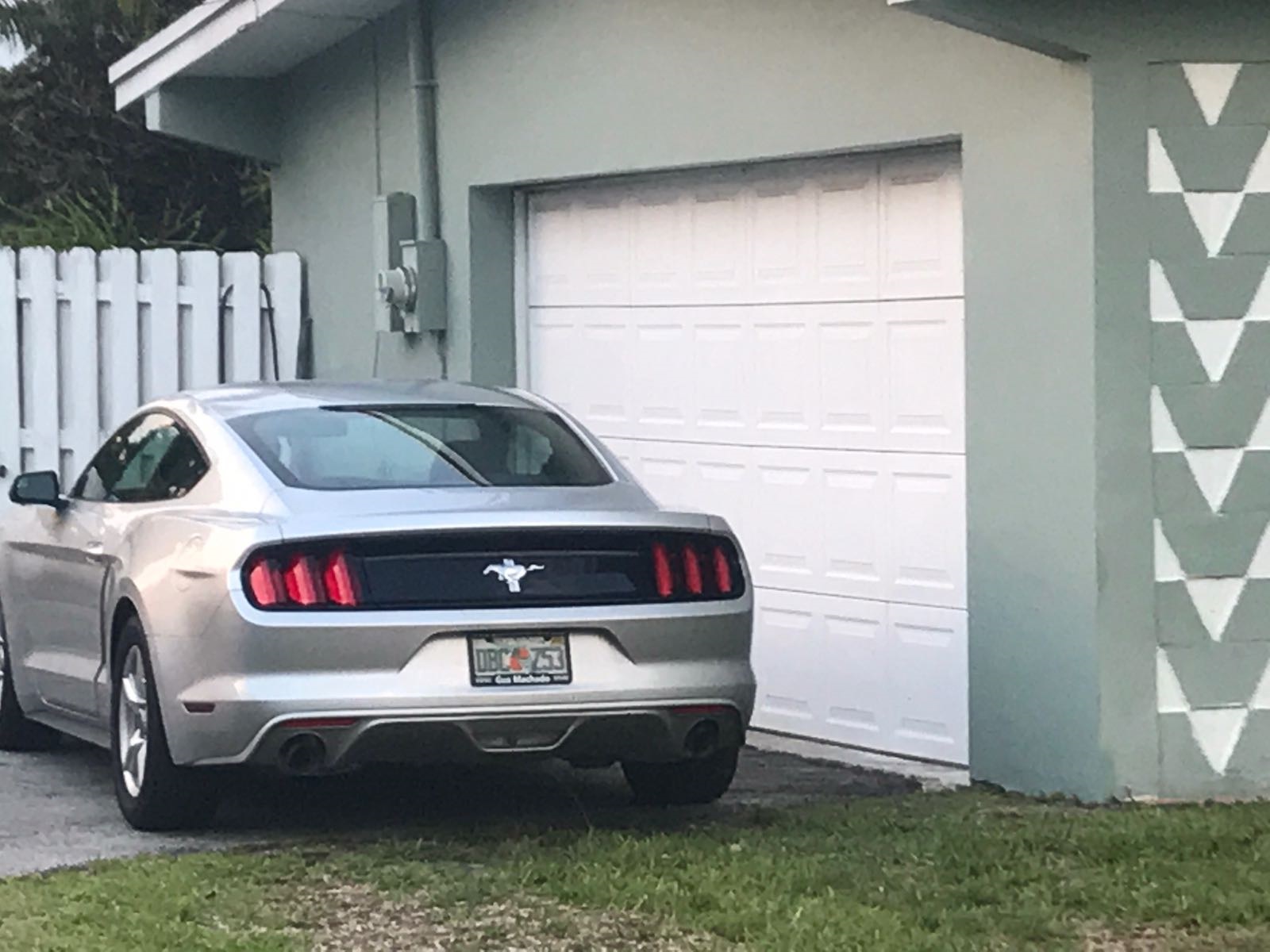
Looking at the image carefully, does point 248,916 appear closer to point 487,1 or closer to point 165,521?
point 165,521

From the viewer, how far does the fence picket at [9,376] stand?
13.8 metres

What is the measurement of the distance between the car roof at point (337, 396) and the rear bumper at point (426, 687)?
1096 millimetres

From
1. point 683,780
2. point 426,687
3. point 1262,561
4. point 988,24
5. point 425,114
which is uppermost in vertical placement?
point 425,114

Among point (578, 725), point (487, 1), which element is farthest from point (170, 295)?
point (578, 725)

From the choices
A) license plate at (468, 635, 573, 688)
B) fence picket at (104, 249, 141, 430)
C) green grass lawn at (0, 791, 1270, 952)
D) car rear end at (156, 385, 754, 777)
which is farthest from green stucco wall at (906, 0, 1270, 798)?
fence picket at (104, 249, 141, 430)

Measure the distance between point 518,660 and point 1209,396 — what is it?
102 inches

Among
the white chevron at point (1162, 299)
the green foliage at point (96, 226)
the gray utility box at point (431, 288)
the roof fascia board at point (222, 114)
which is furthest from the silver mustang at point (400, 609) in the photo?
the green foliage at point (96, 226)

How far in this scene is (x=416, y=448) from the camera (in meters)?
8.22

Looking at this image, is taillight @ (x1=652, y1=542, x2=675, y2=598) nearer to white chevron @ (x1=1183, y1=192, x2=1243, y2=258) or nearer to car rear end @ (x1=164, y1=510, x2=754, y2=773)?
car rear end @ (x1=164, y1=510, x2=754, y2=773)

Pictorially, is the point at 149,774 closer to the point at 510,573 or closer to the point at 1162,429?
the point at 510,573

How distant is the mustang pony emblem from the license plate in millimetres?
153

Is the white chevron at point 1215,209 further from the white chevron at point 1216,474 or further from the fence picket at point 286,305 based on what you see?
the fence picket at point 286,305

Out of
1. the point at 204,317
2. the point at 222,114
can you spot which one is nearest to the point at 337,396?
the point at 204,317

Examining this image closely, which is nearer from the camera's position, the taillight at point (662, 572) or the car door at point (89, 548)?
the taillight at point (662, 572)
